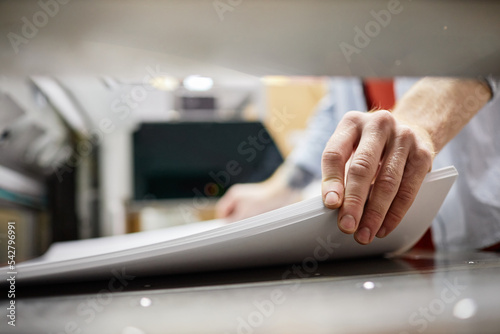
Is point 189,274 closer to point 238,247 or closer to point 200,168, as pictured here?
point 238,247

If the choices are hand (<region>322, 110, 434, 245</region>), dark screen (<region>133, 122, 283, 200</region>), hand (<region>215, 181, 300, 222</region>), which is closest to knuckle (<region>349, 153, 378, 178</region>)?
hand (<region>322, 110, 434, 245</region>)

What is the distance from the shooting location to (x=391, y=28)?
27cm

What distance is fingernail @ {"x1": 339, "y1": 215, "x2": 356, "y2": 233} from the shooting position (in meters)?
0.30

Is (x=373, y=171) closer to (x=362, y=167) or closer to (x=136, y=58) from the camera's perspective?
(x=362, y=167)

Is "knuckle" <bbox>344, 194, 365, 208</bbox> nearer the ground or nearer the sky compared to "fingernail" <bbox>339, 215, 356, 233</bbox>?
nearer the sky

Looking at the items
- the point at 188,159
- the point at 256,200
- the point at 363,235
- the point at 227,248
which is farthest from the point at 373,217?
the point at 188,159

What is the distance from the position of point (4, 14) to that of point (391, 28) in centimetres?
24

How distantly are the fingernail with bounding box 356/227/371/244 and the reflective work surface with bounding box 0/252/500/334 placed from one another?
2 centimetres

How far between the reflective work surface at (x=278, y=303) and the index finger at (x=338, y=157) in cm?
6

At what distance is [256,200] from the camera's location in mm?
1012

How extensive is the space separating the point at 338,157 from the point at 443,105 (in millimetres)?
181

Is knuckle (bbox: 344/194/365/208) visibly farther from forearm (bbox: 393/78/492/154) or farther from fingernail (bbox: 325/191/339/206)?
forearm (bbox: 393/78/492/154)

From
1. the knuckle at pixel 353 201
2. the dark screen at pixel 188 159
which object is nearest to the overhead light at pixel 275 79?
the knuckle at pixel 353 201

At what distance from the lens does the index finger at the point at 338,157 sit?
30cm
